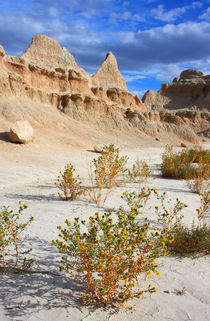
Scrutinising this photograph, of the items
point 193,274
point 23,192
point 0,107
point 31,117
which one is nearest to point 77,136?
point 31,117

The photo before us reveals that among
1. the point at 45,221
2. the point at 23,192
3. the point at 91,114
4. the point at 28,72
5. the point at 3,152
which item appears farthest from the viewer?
the point at 91,114

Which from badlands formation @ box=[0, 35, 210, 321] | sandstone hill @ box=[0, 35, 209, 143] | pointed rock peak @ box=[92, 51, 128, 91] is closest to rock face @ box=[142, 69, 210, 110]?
badlands formation @ box=[0, 35, 210, 321]

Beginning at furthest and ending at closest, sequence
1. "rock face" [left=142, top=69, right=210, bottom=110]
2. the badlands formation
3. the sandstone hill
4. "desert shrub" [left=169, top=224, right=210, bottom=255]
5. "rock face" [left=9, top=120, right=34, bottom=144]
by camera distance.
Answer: "rock face" [left=142, top=69, right=210, bottom=110], the sandstone hill, "rock face" [left=9, top=120, right=34, bottom=144], "desert shrub" [left=169, top=224, right=210, bottom=255], the badlands formation

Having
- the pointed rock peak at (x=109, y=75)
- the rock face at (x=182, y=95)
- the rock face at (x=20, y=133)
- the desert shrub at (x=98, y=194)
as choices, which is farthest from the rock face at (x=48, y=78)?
the rock face at (x=182, y=95)

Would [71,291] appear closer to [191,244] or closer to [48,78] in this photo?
[191,244]

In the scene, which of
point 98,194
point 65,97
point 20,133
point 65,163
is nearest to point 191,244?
point 98,194

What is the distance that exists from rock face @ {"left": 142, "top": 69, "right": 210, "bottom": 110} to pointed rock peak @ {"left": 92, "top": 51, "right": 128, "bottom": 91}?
19.0 meters

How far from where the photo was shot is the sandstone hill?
20359mm

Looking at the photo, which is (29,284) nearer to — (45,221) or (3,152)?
(45,221)

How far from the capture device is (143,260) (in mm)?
2260

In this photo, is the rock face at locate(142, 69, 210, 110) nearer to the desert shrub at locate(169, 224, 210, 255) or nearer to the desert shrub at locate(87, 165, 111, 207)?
the desert shrub at locate(87, 165, 111, 207)

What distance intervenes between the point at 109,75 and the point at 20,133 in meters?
26.2

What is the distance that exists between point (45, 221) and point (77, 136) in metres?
17.7

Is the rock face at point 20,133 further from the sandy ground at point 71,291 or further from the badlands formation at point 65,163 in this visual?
the sandy ground at point 71,291
